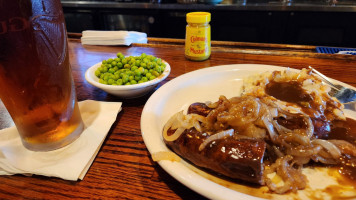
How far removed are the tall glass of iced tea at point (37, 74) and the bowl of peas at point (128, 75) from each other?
19.1 inches

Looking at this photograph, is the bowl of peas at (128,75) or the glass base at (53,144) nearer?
the glass base at (53,144)

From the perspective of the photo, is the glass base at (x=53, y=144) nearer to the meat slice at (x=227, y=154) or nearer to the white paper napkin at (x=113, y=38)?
the meat slice at (x=227, y=154)

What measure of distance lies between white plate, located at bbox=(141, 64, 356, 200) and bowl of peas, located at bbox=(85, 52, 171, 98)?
5.5 inches

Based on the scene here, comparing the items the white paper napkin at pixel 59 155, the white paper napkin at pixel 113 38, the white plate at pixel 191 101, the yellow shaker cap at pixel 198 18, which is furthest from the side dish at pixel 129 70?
the white paper napkin at pixel 113 38

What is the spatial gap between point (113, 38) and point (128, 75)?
6.15ft

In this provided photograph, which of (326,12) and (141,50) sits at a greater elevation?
(326,12)

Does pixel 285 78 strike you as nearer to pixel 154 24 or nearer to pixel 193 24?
pixel 193 24

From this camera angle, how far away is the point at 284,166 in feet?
4.61

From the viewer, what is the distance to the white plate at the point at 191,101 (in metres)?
1.13

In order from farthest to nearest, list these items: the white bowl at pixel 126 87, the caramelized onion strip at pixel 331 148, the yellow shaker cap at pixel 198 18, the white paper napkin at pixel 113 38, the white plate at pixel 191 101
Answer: the white paper napkin at pixel 113 38 < the yellow shaker cap at pixel 198 18 < the white bowl at pixel 126 87 < the caramelized onion strip at pixel 331 148 < the white plate at pixel 191 101

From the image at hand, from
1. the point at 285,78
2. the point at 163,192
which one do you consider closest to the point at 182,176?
the point at 163,192

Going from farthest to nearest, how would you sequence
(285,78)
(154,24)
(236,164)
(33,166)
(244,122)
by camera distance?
(154,24), (285,78), (244,122), (33,166), (236,164)

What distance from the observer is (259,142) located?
4.47ft

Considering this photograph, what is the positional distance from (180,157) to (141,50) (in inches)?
97.6
